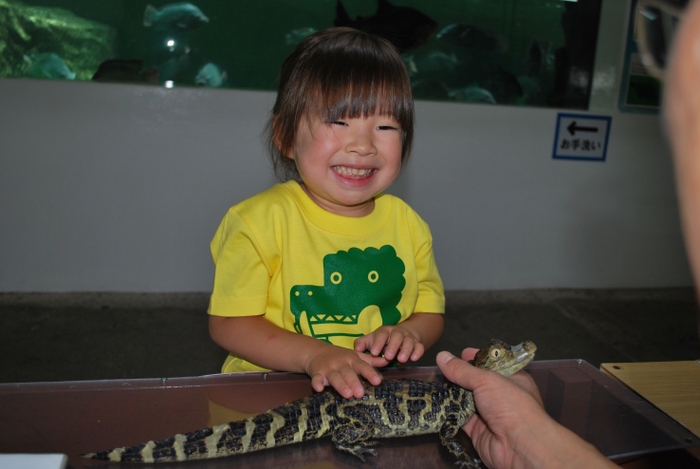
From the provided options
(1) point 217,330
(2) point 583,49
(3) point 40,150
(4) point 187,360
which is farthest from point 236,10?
(1) point 217,330

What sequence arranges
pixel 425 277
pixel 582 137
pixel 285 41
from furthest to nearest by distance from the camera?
1. pixel 582 137
2. pixel 285 41
3. pixel 425 277

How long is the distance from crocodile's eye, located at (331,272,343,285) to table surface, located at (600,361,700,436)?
23.2 inches

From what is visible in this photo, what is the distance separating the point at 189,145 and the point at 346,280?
1891 millimetres

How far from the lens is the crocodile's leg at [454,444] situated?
0.85 m

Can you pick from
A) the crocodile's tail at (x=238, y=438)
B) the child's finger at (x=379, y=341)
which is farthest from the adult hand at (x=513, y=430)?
the crocodile's tail at (x=238, y=438)

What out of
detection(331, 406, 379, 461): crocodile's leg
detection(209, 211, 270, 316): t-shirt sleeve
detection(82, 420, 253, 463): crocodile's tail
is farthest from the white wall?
detection(82, 420, 253, 463): crocodile's tail

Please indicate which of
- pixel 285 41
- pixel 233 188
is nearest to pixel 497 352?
pixel 233 188

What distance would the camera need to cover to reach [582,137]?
3.25 metres

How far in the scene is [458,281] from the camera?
3271mm

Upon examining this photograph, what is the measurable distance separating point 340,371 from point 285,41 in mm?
2321

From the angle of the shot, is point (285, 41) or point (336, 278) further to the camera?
point (285, 41)

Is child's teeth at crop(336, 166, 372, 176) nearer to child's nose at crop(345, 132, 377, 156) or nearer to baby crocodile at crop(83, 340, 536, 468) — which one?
child's nose at crop(345, 132, 377, 156)

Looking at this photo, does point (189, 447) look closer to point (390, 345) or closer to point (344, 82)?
point (390, 345)

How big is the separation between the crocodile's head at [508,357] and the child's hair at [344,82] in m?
0.49
